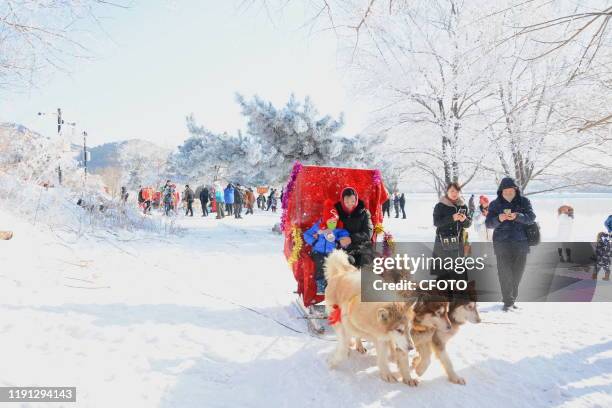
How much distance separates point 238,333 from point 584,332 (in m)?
4.26

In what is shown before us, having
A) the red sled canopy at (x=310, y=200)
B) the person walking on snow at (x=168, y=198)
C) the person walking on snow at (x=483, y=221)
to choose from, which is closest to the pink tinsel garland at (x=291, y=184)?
the red sled canopy at (x=310, y=200)

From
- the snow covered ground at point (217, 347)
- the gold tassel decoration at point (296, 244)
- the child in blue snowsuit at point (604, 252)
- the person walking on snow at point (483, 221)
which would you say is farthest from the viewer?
the person walking on snow at point (483, 221)

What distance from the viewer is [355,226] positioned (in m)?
5.02

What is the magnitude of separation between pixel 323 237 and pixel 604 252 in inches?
278

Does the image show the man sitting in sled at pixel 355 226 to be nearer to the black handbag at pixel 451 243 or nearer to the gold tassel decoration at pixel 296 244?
the gold tassel decoration at pixel 296 244

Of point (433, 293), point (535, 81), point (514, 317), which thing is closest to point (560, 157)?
point (535, 81)

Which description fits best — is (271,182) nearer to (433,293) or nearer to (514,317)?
(514,317)

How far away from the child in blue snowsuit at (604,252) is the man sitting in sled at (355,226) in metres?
6.33

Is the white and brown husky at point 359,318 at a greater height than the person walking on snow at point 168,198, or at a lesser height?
lesser

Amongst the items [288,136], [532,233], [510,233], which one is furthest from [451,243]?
[288,136]

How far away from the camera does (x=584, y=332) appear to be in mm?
4840

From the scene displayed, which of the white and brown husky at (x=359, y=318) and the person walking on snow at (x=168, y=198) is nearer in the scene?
the white and brown husky at (x=359, y=318)

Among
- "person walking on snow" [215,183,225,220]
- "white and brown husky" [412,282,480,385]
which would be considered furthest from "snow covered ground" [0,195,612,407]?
"person walking on snow" [215,183,225,220]

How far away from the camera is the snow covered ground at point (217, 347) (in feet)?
10.7
